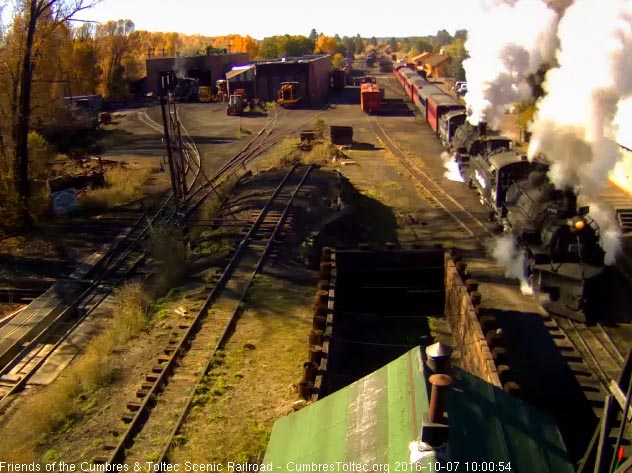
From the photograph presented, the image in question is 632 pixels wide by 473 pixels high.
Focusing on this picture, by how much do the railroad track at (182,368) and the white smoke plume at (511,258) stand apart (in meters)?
6.45

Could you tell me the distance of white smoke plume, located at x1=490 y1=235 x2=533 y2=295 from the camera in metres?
14.7

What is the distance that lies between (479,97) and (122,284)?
49.1 ft

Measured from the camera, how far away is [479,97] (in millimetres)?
22406

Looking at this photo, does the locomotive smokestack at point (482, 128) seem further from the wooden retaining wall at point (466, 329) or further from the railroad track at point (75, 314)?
the railroad track at point (75, 314)

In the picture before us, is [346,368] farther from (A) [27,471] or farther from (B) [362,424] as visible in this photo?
(B) [362,424]

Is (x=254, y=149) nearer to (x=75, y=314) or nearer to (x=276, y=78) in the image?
(x=75, y=314)

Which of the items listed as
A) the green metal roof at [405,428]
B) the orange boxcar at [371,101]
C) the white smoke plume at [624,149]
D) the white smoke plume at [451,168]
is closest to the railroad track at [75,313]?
the green metal roof at [405,428]

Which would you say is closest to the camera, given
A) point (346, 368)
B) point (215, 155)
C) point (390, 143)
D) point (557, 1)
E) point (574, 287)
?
point (346, 368)

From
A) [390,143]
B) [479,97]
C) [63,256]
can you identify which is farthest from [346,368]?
[390,143]

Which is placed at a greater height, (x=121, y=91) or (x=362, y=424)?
(x=121, y=91)

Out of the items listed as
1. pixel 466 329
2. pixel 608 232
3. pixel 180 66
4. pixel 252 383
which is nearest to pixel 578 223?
pixel 466 329

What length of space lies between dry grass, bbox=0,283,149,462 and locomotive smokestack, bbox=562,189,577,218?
9601mm

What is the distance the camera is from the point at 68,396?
9.75 m

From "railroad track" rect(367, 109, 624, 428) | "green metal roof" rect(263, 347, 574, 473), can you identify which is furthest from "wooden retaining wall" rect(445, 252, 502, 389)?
"green metal roof" rect(263, 347, 574, 473)
